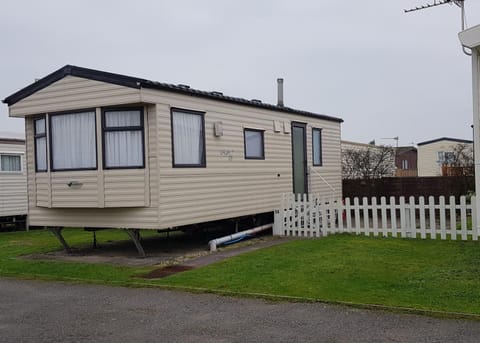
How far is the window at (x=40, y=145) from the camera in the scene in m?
12.4

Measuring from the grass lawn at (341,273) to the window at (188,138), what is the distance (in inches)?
94.0

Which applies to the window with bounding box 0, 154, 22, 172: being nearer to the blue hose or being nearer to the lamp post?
the blue hose

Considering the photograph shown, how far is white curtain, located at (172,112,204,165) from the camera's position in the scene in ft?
38.3

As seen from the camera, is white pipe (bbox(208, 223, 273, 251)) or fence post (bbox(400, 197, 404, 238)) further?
fence post (bbox(400, 197, 404, 238))

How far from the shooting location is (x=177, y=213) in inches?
450

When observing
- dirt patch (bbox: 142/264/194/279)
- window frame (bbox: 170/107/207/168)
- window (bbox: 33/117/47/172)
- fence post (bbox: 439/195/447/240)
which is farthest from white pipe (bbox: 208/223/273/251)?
fence post (bbox: 439/195/447/240)

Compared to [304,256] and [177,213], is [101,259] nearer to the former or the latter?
[177,213]

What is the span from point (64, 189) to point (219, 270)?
4.24 metres

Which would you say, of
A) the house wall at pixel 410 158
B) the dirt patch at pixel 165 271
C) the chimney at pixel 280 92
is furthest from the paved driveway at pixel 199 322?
the house wall at pixel 410 158

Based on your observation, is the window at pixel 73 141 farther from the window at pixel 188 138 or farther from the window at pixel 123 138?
the window at pixel 188 138

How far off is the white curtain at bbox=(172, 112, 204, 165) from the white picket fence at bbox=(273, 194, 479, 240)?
3.16m

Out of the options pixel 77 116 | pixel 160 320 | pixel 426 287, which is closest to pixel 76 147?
pixel 77 116

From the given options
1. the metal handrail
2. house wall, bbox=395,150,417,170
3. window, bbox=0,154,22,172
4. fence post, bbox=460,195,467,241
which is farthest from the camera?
house wall, bbox=395,150,417,170

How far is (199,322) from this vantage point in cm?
639
